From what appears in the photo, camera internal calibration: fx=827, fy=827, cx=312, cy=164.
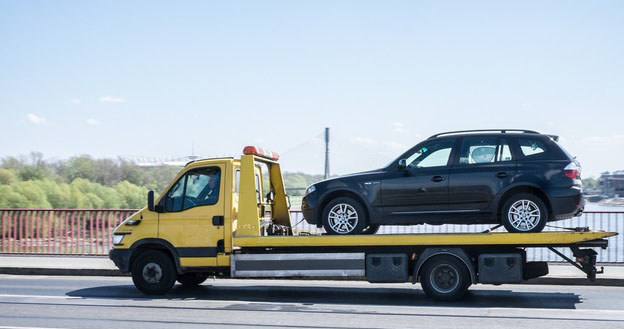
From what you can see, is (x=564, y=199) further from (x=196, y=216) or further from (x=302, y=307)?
(x=196, y=216)

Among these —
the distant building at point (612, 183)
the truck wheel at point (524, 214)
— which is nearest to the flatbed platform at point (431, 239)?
the truck wheel at point (524, 214)

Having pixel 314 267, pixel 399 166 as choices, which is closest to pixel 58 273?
pixel 314 267

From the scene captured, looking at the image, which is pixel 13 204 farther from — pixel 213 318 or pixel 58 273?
pixel 213 318

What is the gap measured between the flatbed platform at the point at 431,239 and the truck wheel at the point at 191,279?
194 centimetres

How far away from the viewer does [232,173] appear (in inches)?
521

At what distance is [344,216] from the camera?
12922 millimetres

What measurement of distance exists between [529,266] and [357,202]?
2760mm

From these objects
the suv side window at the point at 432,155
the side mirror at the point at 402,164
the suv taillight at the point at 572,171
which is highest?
the suv side window at the point at 432,155

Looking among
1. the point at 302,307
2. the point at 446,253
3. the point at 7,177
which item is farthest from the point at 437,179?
the point at 7,177

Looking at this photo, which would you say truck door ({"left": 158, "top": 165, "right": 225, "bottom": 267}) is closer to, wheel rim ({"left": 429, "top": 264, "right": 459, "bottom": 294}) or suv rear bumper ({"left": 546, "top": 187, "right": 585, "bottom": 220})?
wheel rim ({"left": 429, "top": 264, "right": 459, "bottom": 294})

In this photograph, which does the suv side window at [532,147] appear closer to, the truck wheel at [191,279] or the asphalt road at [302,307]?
the asphalt road at [302,307]

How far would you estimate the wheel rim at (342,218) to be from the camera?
12.9 meters

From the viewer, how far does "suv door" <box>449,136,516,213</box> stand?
40.1ft

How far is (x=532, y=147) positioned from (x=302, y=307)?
13.6 feet
